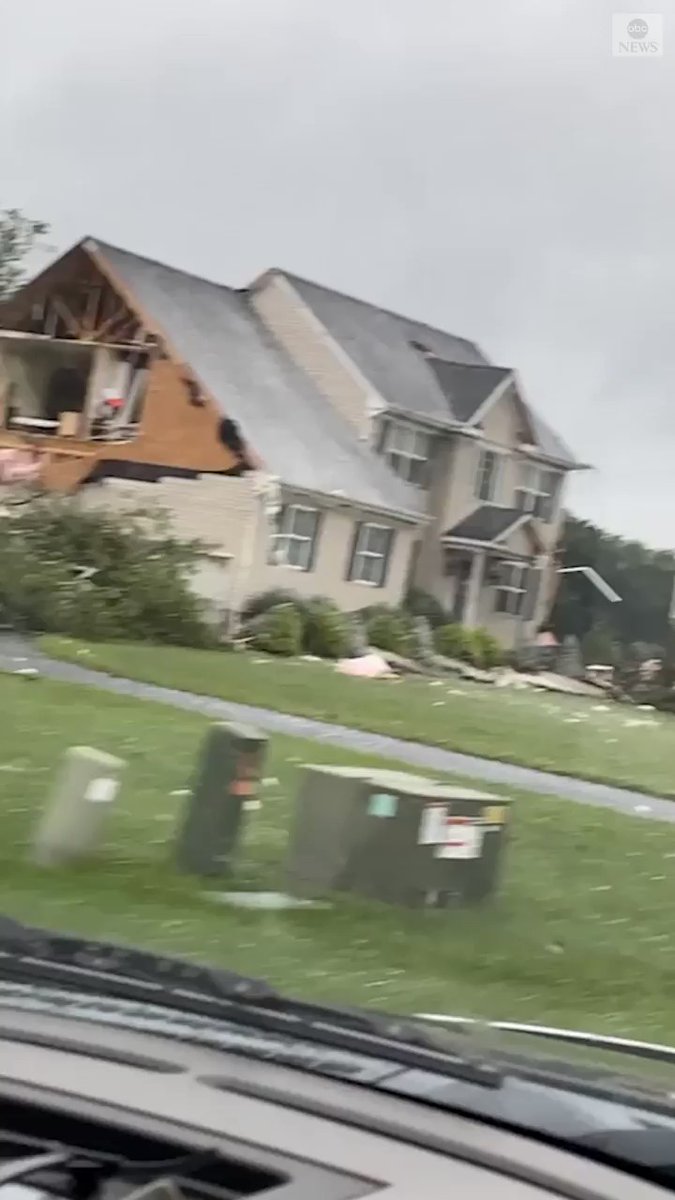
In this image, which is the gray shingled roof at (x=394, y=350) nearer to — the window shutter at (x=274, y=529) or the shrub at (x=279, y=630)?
the window shutter at (x=274, y=529)

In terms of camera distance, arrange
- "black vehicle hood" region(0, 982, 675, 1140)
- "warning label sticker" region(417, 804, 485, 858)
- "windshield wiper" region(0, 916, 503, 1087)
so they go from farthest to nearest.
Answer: "warning label sticker" region(417, 804, 485, 858) < "windshield wiper" region(0, 916, 503, 1087) < "black vehicle hood" region(0, 982, 675, 1140)

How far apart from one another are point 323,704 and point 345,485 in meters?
0.45

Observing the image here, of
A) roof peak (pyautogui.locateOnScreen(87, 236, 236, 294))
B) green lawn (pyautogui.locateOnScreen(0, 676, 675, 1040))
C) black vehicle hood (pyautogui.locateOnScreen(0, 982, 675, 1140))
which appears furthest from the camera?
roof peak (pyautogui.locateOnScreen(87, 236, 236, 294))

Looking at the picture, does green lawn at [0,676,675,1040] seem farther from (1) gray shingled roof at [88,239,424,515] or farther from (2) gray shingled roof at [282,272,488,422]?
(2) gray shingled roof at [282,272,488,422]

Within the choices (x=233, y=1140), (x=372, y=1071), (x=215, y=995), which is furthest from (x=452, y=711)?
(x=233, y=1140)

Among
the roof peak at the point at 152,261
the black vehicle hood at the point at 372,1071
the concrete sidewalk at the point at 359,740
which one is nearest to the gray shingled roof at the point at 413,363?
the roof peak at the point at 152,261

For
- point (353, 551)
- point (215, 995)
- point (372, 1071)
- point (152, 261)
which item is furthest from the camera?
point (152, 261)

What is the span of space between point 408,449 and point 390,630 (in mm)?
377

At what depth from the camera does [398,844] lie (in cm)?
284

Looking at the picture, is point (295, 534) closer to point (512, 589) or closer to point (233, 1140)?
point (512, 589)

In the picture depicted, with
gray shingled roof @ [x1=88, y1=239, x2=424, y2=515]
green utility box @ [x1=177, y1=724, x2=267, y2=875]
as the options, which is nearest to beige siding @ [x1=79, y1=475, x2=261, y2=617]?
gray shingled roof @ [x1=88, y1=239, x2=424, y2=515]

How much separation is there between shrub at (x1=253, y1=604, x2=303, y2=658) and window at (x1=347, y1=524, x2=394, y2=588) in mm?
143

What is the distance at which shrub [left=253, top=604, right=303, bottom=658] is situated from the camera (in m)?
3.10

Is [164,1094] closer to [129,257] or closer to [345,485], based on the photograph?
[345,485]
